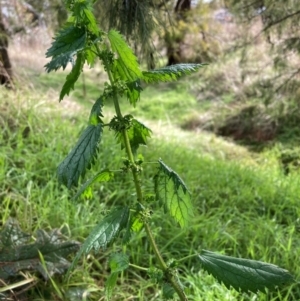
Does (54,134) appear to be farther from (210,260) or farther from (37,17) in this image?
(37,17)

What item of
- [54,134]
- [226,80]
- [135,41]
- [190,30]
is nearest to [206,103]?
[226,80]

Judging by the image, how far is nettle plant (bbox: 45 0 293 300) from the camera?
86cm

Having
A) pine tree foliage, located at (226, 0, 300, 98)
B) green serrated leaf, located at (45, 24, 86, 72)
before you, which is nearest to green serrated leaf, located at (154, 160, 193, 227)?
green serrated leaf, located at (45, 24, 86, 72)

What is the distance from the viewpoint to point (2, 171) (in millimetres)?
2158

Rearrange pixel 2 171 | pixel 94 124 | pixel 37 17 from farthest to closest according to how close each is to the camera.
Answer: pixel 37 17, pixel 2 171, pixel 94 124

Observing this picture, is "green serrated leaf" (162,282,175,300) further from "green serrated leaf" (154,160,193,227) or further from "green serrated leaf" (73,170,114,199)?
"green serrated leaf" (73,170,114,199)

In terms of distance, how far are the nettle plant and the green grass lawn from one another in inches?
8.3

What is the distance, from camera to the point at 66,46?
33.4 inches

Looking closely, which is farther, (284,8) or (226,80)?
(226,80)

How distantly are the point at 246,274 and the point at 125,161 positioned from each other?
37cm

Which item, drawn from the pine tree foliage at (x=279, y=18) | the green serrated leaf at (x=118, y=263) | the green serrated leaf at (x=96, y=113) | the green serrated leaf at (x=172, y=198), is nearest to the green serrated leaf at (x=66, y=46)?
the green serrated leaf at (x=96, y=113)

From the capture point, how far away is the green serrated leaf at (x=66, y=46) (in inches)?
31.6

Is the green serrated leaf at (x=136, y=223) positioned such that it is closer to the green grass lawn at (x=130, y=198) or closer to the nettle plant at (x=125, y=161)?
the nettle plant at (x=125, y=161)

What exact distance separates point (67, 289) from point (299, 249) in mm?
1003
